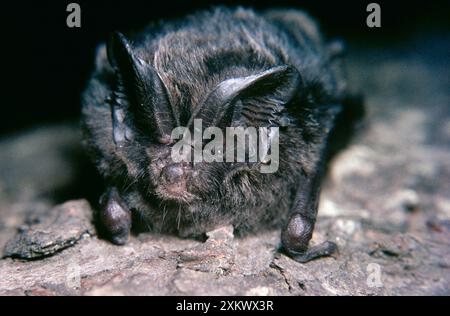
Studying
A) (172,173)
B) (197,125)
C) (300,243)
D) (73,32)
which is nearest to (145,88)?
(197,125)

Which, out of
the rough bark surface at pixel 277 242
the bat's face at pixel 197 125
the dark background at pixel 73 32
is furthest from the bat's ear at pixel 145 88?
the dark background at pixel 73 32

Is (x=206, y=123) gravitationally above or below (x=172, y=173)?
above

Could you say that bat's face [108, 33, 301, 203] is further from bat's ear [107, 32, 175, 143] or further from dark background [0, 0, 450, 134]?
dark background [0, 0, 450, 134]

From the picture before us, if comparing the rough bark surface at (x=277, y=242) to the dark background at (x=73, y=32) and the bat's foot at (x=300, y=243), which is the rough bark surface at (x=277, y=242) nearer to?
the bat's foot at (x=300, y=243)

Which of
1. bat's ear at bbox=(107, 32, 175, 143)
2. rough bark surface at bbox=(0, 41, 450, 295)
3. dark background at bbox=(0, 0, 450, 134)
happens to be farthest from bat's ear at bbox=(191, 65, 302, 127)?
dark background at bbox=(0, 0, 450, 134)

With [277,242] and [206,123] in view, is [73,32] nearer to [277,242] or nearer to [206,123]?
[206,123]
